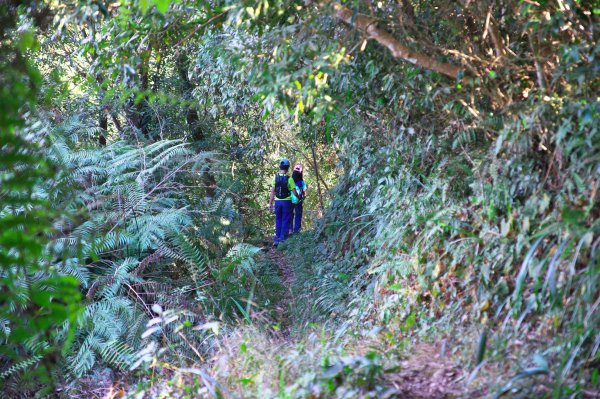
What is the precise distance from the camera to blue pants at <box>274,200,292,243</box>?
48.4 feet

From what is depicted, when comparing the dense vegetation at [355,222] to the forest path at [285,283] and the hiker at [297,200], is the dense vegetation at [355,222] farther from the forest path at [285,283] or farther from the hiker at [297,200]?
the hiker at [297,200]

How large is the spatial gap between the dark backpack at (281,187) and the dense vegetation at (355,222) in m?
3.45

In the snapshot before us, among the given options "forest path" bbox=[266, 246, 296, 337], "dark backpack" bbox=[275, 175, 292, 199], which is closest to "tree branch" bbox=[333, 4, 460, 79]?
"forest path" bbox=[266, 246, 296, 337]

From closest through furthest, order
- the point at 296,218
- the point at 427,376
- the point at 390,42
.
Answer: the point at 427,376, the point at 390,42, the point at 296,218

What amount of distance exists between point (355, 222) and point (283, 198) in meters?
3.93

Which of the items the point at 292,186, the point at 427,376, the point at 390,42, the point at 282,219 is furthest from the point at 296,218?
the point at 427,376

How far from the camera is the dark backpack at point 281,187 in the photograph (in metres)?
14.5

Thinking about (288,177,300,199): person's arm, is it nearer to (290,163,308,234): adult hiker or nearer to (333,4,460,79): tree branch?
(290,163,308,234): adult hiker

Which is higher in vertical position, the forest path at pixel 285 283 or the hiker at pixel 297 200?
the hiker at pixel 297 200

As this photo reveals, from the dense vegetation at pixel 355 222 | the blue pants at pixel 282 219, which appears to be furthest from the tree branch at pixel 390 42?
the blue pants at pixel 282 219

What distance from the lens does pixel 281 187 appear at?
14.6 m

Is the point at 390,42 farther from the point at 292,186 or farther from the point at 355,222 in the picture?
the point at 292,186

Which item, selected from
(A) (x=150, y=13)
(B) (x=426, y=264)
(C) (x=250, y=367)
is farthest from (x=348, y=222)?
(C) (x=250, y=367)

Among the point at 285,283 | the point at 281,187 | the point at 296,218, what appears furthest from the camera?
the point at 296,218
